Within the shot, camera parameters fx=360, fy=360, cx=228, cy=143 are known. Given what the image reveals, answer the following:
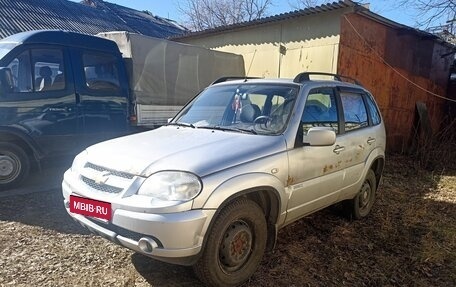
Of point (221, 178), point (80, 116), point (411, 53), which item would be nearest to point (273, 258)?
point (221, 178)

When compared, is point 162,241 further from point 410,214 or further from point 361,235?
point 410,214

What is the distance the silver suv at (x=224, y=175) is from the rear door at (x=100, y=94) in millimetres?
2340

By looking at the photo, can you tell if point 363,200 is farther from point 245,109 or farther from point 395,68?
point 395,68

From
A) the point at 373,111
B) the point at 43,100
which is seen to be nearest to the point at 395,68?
the point at 373,111

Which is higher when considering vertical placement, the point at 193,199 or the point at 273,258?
the point at 193,199

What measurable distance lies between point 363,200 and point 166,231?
3233mm

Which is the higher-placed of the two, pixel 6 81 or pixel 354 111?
pixel 6 81

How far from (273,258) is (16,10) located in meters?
17.2

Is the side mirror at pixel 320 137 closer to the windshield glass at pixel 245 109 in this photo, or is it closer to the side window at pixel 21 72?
the windshield glass at pixel 245 109

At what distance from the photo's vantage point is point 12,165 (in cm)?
516

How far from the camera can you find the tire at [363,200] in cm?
457

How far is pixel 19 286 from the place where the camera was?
2.79 meters

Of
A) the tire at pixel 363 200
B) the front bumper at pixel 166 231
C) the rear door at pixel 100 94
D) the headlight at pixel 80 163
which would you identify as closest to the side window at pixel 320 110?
the tire at pixel 363 200

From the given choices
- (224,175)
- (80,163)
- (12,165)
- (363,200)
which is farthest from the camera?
(12,165)
